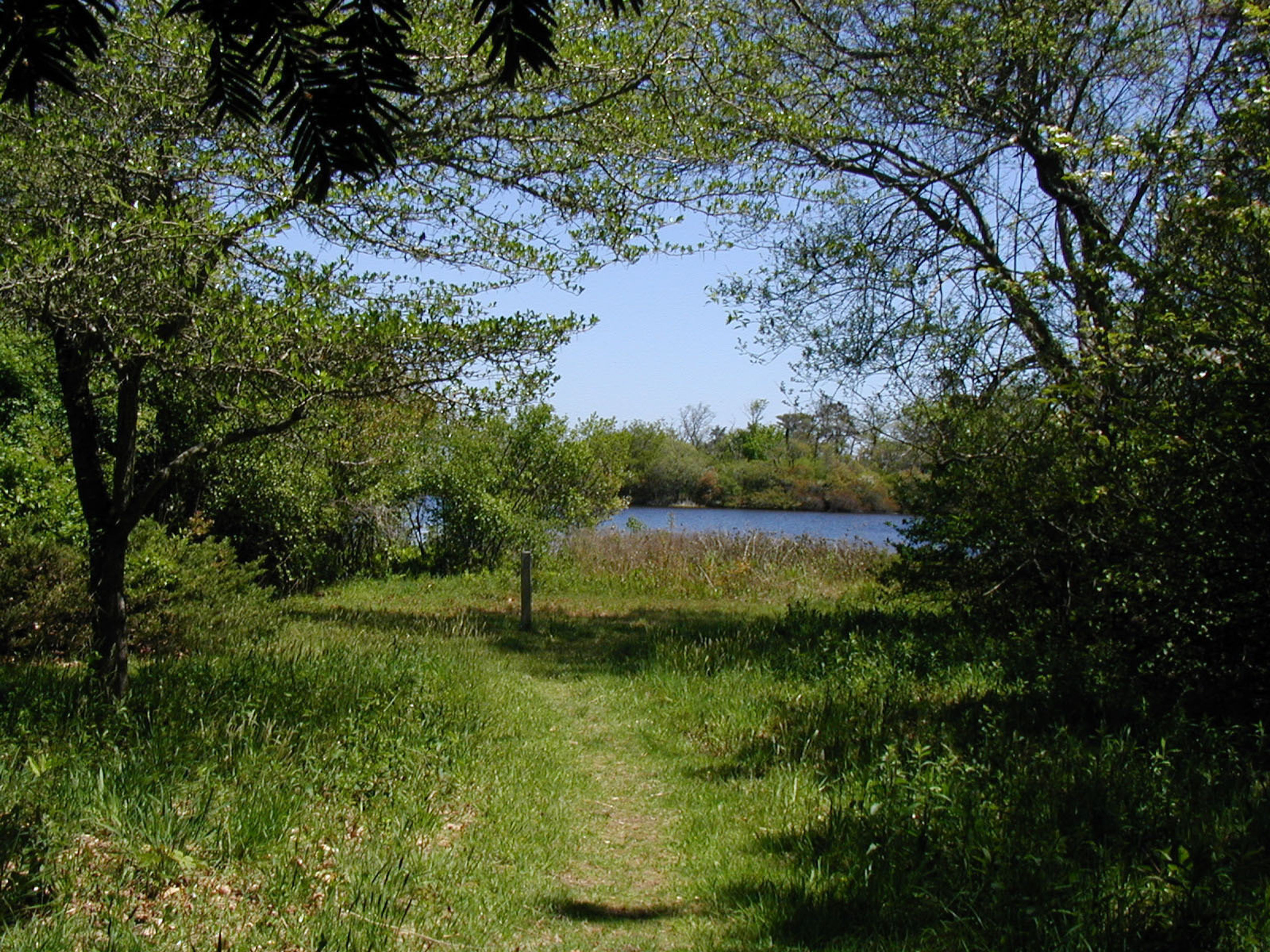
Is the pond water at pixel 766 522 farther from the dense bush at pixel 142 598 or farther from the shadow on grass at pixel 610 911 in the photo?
the shadow on grass at pixel 610 911

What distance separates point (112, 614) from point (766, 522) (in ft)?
105

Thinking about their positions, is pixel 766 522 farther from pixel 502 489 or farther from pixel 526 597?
pixel 526 597

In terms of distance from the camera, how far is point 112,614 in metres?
5.95

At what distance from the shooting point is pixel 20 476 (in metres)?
9.73

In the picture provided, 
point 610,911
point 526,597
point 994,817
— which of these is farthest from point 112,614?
point 526,597

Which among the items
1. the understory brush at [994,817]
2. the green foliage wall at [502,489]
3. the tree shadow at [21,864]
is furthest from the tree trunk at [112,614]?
the green foliage wall at [502,489]

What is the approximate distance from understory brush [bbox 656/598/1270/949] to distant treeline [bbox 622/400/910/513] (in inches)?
138

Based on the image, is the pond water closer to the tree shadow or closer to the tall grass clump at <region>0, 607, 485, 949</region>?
the tall grass clump at <region>0, 607, 485, 949</region>

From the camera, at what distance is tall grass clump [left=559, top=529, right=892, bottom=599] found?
1766cm

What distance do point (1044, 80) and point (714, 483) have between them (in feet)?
122

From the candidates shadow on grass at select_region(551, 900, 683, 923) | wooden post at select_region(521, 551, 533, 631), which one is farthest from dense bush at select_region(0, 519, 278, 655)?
shadow on grass at select_region(551, 900, 683, 923)

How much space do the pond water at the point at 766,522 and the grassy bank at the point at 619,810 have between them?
12.9 meters

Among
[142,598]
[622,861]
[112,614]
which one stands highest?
[112,614]

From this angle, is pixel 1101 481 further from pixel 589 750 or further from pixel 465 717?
pixel 465 717
